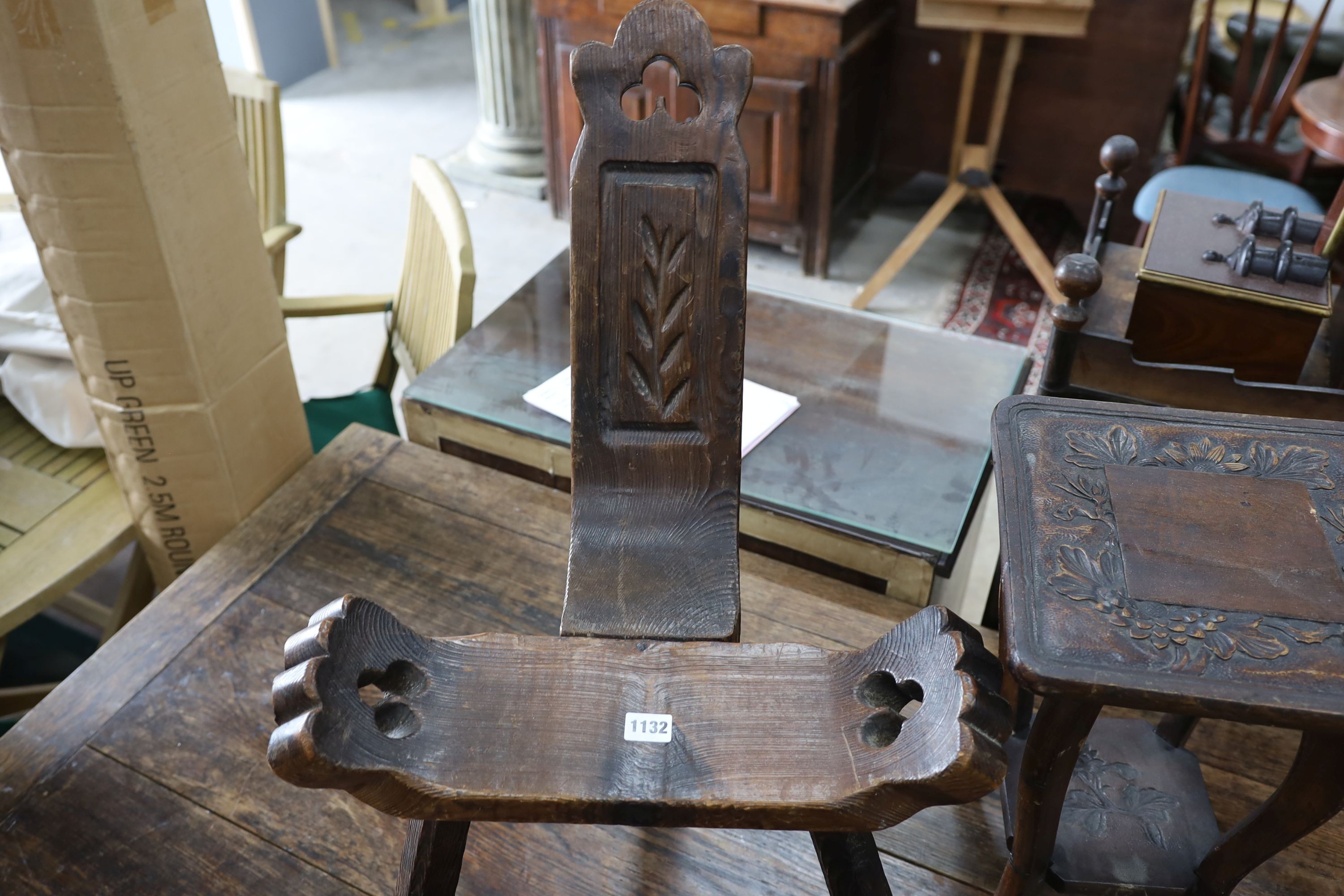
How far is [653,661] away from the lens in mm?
1109

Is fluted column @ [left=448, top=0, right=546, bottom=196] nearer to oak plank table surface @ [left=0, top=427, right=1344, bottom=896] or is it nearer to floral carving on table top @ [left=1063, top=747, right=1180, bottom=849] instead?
oak plank table surface @ [left=0, top=427, right=1344, bottom=896]

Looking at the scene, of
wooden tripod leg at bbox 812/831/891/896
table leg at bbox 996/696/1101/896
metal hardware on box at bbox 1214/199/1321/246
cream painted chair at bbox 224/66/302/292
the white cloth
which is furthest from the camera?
cream painted chair at bbox 224/66/302/292

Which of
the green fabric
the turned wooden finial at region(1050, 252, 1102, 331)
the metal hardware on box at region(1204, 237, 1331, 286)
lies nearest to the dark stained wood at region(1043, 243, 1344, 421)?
the turned wooden finial at region(1050, 252, 1102, 331)

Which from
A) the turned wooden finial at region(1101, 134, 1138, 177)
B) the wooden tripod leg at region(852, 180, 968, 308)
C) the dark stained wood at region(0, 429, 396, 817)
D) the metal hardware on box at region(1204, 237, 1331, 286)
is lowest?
the wooden tripod leg at region(852, 180, 968, 308)

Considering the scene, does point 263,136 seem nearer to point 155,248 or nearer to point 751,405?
point 155,248

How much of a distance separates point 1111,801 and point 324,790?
1064 mm

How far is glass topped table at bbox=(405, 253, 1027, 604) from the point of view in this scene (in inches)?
64.3

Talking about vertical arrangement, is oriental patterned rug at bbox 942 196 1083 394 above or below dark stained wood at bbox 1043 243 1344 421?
below

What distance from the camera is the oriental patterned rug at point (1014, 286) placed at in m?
3.21

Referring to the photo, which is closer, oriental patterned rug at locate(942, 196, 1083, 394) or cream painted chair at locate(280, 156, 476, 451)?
cream painted chair at locate(280, 156, 476, 451)

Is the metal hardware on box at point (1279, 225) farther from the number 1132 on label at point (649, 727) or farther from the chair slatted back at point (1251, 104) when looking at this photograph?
the chair slatted back at point (1251, 104)

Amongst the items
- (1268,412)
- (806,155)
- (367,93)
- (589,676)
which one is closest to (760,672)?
(589,676)

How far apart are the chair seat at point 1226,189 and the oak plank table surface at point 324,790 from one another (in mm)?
1748

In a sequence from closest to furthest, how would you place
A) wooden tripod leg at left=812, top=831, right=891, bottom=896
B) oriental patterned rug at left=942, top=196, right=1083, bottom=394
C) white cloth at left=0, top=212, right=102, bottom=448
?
wooden tripod leg at left=812, top=831, right=891, bottom=896 → white cloth at left=0, top=212, right=102, bottom=448 → oriental patterned rug at left=942, top=196, right=1083, bottom=394
